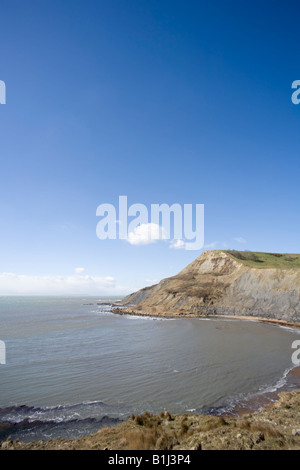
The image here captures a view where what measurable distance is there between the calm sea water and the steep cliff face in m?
Answer: 21.2

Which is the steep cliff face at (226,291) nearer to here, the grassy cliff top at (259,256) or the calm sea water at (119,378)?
the grassy cliff top at (259,256)

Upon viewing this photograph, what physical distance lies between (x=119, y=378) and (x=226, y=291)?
50.3 metres

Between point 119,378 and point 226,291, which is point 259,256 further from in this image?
point 119,378

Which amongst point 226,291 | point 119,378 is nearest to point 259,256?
point 226,291

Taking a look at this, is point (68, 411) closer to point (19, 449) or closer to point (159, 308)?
point (19, 449)

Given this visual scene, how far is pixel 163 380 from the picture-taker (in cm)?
1638

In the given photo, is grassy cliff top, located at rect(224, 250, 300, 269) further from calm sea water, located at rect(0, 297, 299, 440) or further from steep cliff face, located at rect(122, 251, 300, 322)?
calm sea water, located at rect(0, 297, 299, 440)

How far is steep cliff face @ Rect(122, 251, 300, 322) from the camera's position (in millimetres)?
48844

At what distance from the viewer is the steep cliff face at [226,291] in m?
48.8

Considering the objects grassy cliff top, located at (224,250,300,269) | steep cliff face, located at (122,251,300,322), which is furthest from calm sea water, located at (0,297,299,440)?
grassy cliff top, located at (224,250,300,269)
